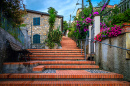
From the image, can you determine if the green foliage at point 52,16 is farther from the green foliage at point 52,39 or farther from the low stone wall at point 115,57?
the low stone wall at point 115,57

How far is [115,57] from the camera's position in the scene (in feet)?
11.3

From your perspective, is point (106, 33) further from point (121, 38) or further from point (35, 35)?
point (35, 35)

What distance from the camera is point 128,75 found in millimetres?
2934

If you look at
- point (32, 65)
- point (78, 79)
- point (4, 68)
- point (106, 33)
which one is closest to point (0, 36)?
point (4, 68)

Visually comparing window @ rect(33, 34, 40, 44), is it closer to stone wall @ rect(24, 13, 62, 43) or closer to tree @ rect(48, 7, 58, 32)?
stone wall @ rect(24, 13, 62, 43)

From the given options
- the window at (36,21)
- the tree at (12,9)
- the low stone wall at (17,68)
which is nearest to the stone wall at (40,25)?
the window at (36,21)

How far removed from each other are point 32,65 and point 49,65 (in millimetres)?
819

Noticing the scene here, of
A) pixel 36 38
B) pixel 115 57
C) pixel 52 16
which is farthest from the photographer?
pixel 36 38

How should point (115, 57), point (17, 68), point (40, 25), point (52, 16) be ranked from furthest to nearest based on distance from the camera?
point (40, 25)
point (52, 16)
point (17, 68)
point (115, 57)

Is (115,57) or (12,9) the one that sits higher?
(12,9)

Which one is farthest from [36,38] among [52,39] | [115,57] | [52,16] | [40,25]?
[115,57]

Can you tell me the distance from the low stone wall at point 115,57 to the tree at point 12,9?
4.51 meters

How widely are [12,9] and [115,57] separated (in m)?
5.17

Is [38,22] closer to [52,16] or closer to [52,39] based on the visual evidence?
[52,16]
